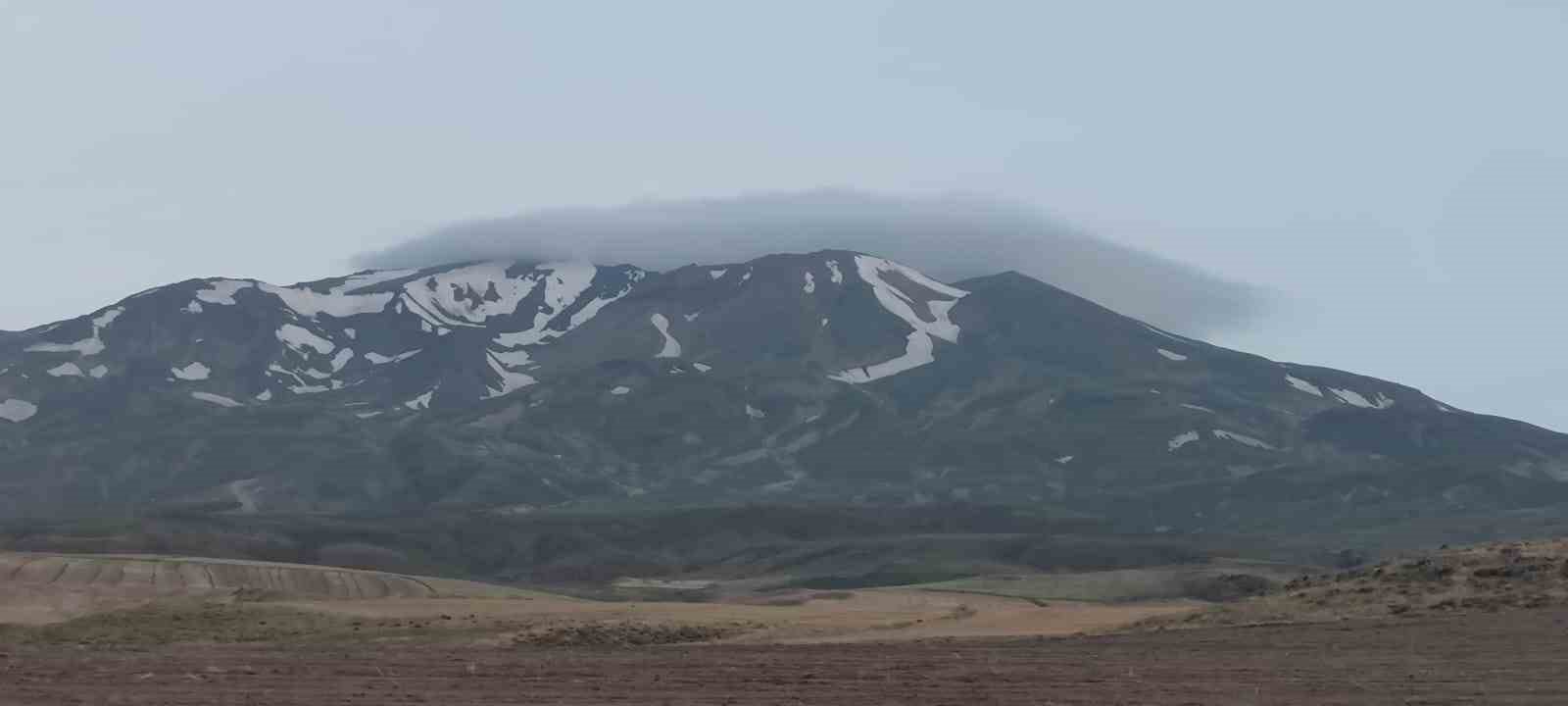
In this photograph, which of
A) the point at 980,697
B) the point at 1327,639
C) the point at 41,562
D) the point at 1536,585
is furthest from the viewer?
the point at 41,562

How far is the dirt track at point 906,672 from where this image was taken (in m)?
30.6

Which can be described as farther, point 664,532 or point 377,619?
point 664,532

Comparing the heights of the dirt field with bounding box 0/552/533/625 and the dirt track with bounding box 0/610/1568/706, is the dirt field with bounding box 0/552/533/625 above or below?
below

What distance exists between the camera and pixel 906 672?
35.1 metres

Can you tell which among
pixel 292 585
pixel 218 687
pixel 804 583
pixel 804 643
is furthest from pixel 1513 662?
pixel 804 583

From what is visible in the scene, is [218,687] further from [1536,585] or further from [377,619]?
[1536,585]

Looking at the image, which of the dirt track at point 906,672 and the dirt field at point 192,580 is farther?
the dirt field at point 192,580

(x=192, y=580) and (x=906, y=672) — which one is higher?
(x=906, y=672)

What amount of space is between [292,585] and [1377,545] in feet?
373

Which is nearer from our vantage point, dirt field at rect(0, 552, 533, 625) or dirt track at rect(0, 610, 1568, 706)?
dirt track at rect(0, 610, 1568, 706)

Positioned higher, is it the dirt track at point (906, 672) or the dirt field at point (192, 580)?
the dirt track at point (906, 672)

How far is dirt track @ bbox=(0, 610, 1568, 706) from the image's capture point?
3059 cm

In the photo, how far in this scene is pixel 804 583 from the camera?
→ 462ft

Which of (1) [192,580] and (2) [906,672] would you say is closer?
(2) [906,672]
